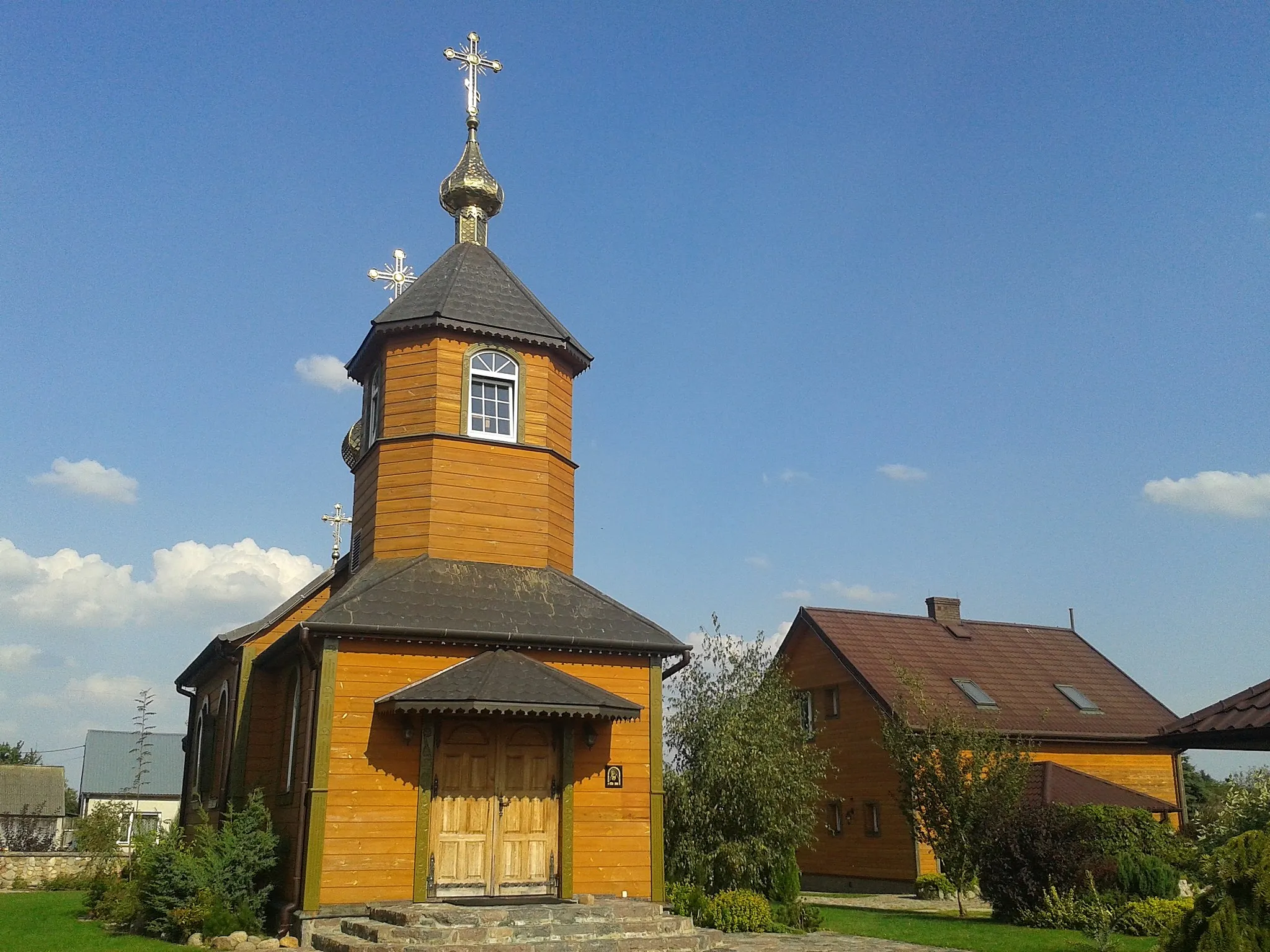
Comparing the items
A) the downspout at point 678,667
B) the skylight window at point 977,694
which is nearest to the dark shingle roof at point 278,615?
the downspout at point 678,667

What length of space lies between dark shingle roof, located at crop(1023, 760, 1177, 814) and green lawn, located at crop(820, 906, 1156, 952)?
5.82m

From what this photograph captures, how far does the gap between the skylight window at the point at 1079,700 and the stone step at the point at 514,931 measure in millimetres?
19653

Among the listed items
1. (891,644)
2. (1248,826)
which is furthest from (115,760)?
(1248,826)

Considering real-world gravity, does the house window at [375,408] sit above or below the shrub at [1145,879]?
above

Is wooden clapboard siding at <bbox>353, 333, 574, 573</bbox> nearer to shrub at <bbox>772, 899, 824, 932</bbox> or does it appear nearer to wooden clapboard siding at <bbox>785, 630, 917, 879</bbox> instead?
shrub at <bbox>772, 899, 824, 932</bbox>

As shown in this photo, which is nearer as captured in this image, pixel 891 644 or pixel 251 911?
pixel 251 911

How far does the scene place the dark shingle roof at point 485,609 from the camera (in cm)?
1406

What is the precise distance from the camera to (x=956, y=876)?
18.6 metres

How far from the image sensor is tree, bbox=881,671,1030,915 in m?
18.3

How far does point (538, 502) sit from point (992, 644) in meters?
19.1

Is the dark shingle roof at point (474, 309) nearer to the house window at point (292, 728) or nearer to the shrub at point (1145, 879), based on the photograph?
the house window at point (292, 728)

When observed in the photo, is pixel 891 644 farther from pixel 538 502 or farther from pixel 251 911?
pixel 251 911

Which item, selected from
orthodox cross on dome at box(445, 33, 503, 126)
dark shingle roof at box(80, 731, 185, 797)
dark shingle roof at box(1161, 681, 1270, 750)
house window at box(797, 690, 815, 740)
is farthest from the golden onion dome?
dark shingle roof at box(80, 731, 185, 797)

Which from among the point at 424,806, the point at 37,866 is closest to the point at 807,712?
the point at 424,806
